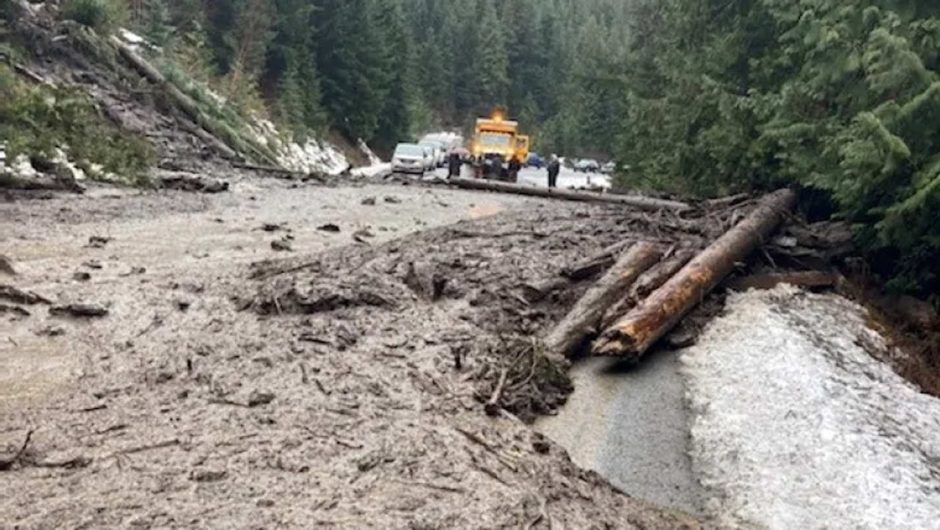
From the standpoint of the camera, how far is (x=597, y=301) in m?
9.50

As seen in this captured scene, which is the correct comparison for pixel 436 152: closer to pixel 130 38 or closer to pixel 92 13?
pixel 130 38

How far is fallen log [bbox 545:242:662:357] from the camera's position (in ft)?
28.1

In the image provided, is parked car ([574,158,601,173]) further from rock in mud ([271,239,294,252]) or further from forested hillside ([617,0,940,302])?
rock in mud ([271,239,294,252])

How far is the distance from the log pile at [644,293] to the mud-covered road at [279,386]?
20.5 inches

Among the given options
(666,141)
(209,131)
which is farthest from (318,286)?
(209,131)

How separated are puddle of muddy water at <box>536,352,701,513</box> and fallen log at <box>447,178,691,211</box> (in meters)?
11.7

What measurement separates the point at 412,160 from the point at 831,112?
29411 mm

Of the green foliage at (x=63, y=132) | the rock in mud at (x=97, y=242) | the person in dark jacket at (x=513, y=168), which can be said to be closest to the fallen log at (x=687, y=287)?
the rock in mud at (x=97, y=242)

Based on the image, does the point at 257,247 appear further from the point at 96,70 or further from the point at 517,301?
the point at 96,70

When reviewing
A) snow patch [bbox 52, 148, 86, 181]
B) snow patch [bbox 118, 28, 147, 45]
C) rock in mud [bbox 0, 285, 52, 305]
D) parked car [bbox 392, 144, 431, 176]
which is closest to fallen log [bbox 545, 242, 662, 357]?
rock in mud [bbox 0, 285, 52, 305]

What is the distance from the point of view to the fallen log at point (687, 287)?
842 cm

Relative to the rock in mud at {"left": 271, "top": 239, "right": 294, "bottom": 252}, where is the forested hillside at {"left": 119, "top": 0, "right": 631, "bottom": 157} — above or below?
above

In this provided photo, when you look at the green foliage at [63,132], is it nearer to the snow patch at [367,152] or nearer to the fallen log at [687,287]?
the fallen log at [687,287]

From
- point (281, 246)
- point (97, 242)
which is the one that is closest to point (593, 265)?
point (281, 246)
